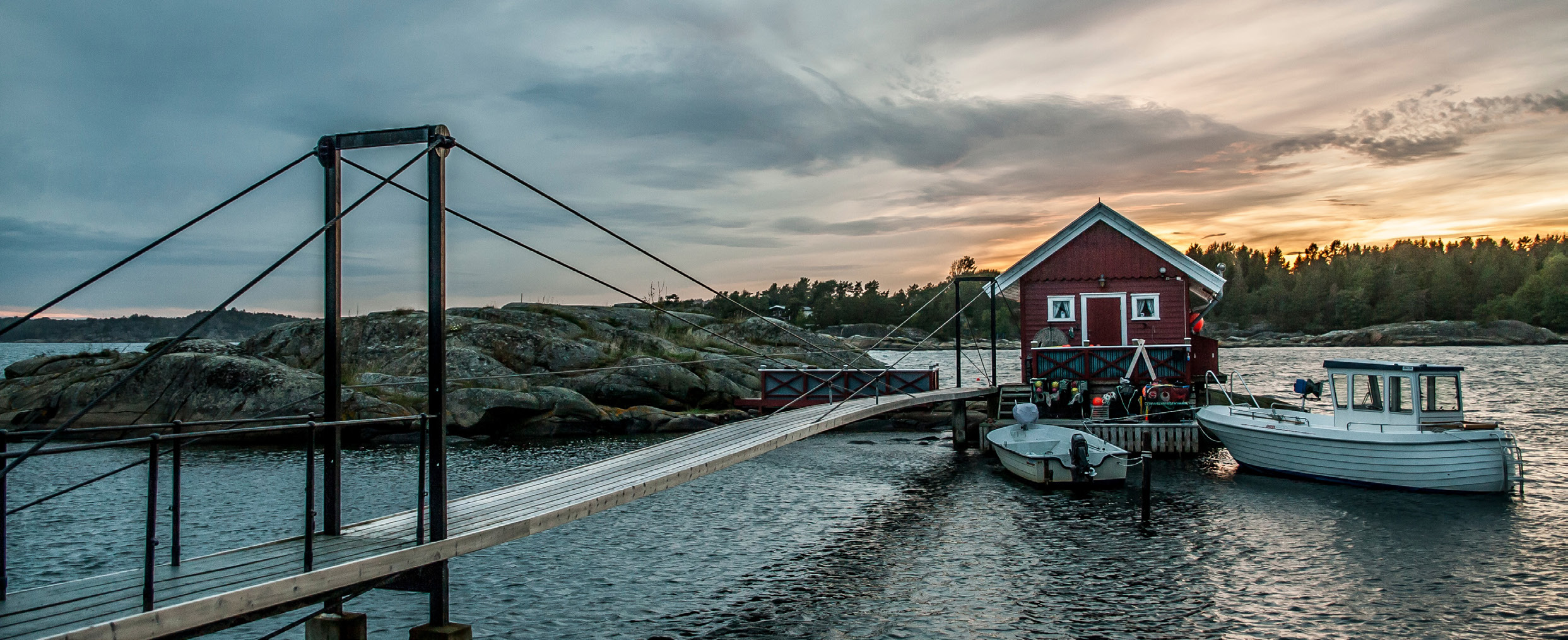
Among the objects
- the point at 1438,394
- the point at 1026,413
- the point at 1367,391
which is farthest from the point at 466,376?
the point at 1438,394

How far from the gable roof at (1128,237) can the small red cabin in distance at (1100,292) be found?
0.08ft

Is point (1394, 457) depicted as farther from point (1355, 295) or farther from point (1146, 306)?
point (1355, 295)

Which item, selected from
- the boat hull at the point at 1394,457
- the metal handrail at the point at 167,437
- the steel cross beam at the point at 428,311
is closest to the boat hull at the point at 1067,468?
the boat hull at the point at 1394,457

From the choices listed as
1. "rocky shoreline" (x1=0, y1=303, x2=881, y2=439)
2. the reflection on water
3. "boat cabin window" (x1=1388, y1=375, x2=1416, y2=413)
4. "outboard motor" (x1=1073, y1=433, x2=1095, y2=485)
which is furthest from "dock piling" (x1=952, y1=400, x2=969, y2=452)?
"boat cabin window" (x1=1388, y1=375, x2=1416, y2=413)

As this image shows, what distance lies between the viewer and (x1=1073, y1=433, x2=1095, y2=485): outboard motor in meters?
20.9

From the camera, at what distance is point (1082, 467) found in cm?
2092

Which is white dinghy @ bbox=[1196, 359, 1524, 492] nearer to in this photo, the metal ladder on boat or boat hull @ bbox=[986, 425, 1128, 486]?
the metal ladder on boat

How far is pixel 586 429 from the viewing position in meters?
32.9

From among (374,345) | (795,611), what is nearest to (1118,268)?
(795,611)

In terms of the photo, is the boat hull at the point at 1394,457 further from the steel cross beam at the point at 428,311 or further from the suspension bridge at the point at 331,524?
the steel cross beam at the point at 428,311

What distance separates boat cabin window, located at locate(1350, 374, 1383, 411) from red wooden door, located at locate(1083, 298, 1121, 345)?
9.08 m

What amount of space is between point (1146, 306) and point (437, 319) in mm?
26679

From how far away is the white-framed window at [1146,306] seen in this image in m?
30.0

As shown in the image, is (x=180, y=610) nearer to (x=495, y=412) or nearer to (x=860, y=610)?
(x=860, y=610)
